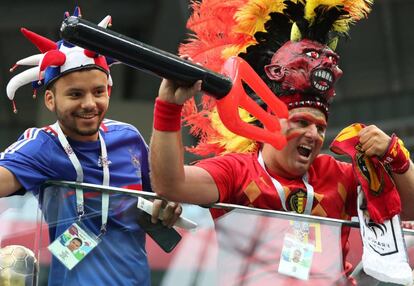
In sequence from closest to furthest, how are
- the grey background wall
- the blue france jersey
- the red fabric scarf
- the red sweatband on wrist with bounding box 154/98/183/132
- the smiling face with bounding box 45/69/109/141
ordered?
1. the red sweatband on wrist with bounding box 154/98/183/132
2. the blue france jersey
3. the red fabric scarf
4. the smiling face with bounding box 45/69/109/141
5. the grey background wall

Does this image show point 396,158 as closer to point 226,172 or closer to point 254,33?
point 226,172

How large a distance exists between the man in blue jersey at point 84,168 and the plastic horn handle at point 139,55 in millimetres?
443

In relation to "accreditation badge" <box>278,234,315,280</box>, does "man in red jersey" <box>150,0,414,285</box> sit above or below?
above

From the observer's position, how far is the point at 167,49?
1060 centimetres

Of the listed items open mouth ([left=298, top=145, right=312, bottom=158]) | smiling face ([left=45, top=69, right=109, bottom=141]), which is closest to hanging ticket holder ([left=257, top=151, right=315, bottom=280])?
→ open mouth ([left=298, top=145, right=312, bottom=158])

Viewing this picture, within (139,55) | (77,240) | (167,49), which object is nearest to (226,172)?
(77,240)

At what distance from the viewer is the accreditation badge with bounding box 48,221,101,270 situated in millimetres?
2857

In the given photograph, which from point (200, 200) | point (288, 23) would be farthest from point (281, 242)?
point (288, 23)

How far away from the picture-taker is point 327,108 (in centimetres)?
346

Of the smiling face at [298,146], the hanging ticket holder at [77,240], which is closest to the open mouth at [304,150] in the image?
the smiling face at [298,146]

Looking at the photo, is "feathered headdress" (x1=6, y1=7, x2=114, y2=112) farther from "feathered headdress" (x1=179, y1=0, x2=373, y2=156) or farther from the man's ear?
"feathered headdress" (x1=179, y1=0, x2=373, y2=156)

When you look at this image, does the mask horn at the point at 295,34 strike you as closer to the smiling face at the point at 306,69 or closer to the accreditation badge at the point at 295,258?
the smiling face at the point at 306,69

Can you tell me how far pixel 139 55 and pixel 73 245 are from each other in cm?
67

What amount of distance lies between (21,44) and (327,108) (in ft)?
26.8
